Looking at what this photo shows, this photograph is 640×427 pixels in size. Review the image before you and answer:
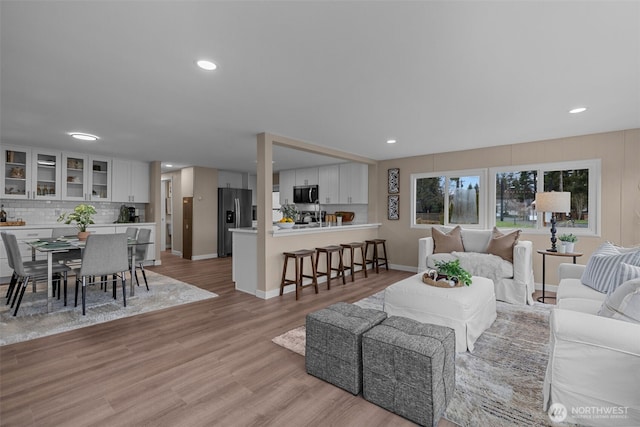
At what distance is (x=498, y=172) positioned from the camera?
522cm

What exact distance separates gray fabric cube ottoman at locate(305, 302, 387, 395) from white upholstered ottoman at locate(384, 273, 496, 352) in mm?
747

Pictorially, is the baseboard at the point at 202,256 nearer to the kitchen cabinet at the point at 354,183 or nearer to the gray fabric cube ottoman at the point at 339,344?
the kitchen cabinet at the point at 354,183

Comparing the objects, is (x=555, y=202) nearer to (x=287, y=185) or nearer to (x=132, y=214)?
(x=287, y=185)

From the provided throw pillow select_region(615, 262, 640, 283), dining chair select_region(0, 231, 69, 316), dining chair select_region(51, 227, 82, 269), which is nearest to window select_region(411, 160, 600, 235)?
throw pillow select_region(615, 262, 640, 283)

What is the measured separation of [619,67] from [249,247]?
4470mm

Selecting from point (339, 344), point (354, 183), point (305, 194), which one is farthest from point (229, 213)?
point (339, 344)

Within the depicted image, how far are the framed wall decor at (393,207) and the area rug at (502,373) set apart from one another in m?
3.16

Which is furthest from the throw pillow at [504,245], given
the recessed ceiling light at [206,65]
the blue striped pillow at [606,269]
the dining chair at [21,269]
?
the dining chair at [21,269]

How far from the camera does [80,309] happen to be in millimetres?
3775

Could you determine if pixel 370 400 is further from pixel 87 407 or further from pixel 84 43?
pixel 84 43

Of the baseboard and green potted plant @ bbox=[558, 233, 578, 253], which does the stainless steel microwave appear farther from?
green potted plant @ bbox=[558, 233, 578, 253]

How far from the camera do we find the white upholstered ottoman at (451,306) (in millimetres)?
2699

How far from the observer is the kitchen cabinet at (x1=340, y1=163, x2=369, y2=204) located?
684 centimetres

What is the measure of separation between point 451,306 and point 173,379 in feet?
7.87
